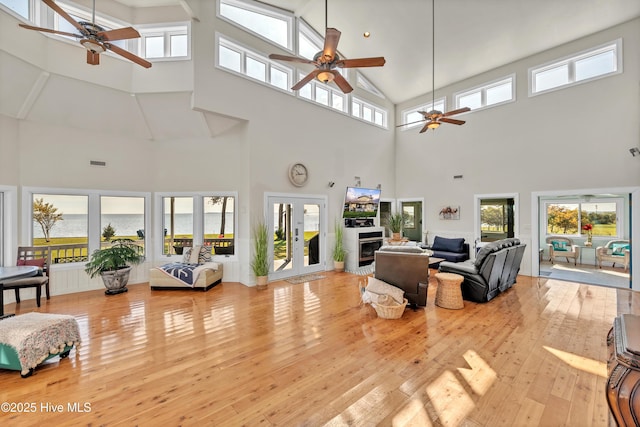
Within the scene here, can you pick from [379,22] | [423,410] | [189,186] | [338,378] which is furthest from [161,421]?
[379,22]

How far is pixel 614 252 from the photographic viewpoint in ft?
23.8

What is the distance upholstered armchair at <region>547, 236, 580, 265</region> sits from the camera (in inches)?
312

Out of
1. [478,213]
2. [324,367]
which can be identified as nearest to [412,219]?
[478,213]

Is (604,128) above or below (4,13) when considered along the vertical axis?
below

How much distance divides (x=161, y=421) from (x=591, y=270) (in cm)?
1008

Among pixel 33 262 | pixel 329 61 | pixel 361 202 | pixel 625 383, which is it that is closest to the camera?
pixel 625 383

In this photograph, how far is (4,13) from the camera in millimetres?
4023

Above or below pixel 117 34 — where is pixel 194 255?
below

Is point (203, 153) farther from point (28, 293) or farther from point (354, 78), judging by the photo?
point (354, 78)

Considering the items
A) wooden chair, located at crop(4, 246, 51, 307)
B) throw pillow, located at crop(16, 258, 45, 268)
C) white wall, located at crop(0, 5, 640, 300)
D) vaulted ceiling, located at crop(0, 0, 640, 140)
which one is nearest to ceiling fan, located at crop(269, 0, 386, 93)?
white wall, located at crop(0, 5, 640, 300)

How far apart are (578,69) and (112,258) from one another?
11104 millimetres

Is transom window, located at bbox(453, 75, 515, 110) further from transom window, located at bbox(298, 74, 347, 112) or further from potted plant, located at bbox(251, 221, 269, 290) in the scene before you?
potted plant, located at bbox(251, 221, 269, 290)

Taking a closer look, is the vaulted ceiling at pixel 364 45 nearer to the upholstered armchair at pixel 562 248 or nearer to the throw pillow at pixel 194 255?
the throw pillow at pixel 194 255

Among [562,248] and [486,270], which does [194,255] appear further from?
[562,248]
